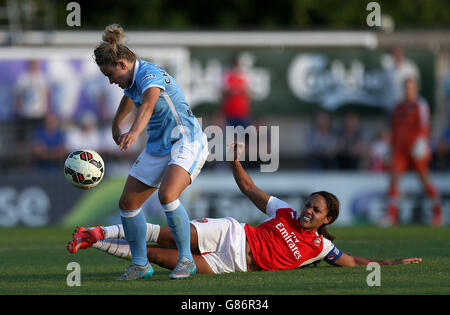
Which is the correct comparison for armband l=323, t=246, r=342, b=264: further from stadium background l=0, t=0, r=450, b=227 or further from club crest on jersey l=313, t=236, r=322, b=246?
stadium background l=0, t=0, r=450, b=227

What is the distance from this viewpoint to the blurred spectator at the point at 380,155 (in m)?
19.4

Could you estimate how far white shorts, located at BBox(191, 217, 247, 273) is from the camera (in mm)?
7930

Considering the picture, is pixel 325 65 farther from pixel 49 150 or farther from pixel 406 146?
pixel 49 150

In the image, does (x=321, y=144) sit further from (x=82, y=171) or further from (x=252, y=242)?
(x=82, y=171)

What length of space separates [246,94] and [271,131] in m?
1.24

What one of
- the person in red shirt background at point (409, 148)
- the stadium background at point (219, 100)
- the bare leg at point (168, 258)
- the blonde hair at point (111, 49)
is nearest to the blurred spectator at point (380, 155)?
the stadium background at point (219, 100)

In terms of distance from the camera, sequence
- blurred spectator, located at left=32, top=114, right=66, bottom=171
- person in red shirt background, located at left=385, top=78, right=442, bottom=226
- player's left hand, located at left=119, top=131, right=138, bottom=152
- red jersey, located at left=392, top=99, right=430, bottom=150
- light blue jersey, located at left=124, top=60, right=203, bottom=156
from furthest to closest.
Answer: blurred spectator, located at left=32, top=114, right=66, bottom=171, red jersey, located at left=392, top=99, right=430, bottom=150, person in red shirt background, located at left=385, top=78, right=442, bottom=226, light blue jersey, located at left=124, top=60, right=203, bottom=156, player's left hand, located at left=119, top=131, right=138, bottom=152

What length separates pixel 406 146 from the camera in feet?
57.0

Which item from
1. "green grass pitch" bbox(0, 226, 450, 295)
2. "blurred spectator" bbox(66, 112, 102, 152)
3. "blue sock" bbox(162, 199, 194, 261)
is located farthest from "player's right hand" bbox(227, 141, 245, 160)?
"blurred spectator" bbox(66, 112, 102, 152)

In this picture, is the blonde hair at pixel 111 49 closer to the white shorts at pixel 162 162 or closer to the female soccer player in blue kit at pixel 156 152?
the female soccer player in blue kit at pixel 156 152

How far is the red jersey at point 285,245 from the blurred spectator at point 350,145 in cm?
1079

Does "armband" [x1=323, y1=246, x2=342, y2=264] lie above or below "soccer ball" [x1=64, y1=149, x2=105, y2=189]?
below

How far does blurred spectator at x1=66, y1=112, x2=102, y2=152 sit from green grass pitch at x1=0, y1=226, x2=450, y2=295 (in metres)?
6.80
